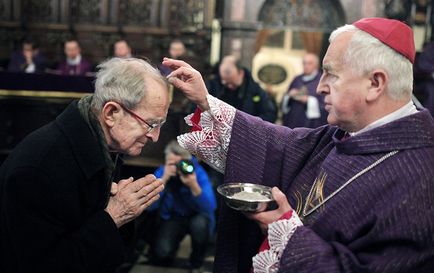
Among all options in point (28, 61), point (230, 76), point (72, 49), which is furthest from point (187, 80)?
point (28, 61)

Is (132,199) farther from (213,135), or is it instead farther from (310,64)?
(310,64)

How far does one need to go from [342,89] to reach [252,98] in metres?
3.86

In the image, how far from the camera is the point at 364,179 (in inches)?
77.7

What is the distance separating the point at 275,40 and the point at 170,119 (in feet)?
26.7

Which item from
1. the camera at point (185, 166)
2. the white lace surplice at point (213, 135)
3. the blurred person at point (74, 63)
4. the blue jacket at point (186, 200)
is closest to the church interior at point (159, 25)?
the blurred person at point (74, 63)

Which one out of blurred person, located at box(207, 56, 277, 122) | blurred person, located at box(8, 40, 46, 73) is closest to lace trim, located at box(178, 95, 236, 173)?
blurred person, located at box(207, 56, 277, 122)

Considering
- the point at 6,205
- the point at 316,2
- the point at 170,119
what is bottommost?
the point at 170,119

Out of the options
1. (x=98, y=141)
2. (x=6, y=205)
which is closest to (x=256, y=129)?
(x=98, y=141)

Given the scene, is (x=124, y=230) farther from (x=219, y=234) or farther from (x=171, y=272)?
(x=171, y=272)

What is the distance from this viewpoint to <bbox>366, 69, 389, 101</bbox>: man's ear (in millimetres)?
1938

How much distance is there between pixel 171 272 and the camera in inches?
193

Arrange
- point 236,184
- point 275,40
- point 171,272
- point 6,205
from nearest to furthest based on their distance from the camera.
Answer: point 6,205 → point 236,184 → point 171,272 → point 275,40

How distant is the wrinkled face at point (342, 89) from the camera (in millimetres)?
1978

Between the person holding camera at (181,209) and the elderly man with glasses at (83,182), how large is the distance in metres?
2.42
